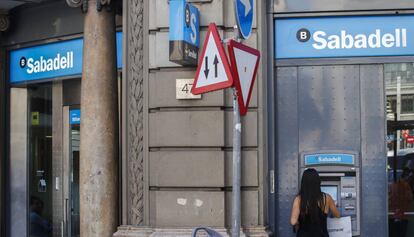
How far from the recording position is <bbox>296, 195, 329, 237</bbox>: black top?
7.48 meters

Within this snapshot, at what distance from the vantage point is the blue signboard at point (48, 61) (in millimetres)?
9766

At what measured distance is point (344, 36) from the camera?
8.38 metres

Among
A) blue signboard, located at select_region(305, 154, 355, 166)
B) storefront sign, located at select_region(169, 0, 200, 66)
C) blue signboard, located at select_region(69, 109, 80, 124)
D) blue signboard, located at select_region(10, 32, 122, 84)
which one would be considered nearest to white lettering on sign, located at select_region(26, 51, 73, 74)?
blue signboard, located at select_region(10, 32, 122, 84)

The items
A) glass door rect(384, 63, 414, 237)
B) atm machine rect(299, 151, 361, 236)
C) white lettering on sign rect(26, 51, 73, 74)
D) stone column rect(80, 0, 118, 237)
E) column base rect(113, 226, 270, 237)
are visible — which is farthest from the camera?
white lettering on sign rect(26, 51, 73, 74)

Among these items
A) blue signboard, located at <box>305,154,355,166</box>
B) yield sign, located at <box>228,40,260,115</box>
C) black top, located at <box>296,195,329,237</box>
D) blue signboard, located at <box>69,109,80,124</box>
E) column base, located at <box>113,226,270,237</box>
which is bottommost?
column base, located at <box>113,226,270,237</box>

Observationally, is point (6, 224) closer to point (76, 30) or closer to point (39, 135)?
point (39, 135)

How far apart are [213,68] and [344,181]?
10.9ft

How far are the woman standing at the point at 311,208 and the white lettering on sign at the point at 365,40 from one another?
1.74 metres

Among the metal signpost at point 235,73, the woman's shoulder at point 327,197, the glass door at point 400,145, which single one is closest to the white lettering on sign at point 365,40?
the glass door at point 400,145

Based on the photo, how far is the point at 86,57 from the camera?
8.73 meters

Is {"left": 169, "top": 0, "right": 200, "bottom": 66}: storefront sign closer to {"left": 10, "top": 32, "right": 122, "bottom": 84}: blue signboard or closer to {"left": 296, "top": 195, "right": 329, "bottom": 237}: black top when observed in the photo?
{"left": 10, "top": 32, "right": 122, "bottom": 84}: blue signboard

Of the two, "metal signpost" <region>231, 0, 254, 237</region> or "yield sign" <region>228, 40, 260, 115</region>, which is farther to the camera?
"metal signpost" <region>231, 0, 254, 237</region>

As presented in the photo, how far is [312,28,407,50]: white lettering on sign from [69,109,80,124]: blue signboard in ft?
12.2

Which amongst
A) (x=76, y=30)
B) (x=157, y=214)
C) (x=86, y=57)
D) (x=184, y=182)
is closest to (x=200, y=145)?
(x=184, y=182)
